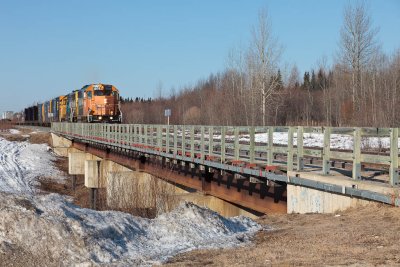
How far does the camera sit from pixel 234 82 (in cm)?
6956

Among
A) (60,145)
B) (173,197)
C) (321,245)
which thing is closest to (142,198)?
(173,197)

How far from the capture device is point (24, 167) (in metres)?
40.8

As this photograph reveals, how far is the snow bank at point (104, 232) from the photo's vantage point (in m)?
7.61

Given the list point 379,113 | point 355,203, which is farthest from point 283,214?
point 379,113

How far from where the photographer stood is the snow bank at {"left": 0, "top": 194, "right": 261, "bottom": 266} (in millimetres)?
7609

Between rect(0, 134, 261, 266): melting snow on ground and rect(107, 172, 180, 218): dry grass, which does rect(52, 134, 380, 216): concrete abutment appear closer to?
rect(107, 172, 180, 218): dry grass

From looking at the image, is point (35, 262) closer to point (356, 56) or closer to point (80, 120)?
point (80, 120)

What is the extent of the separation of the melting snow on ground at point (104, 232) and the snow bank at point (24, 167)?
18974 mm

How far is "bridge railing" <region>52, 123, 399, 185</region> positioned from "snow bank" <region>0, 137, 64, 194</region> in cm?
574

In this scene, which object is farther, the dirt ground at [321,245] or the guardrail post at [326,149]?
the guardrail post at [326,149]

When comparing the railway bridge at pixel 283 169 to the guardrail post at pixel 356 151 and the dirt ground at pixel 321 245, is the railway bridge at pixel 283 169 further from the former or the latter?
the dirt ground at pixel 321 245

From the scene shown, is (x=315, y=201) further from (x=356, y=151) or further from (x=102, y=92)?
(x=102, y=92)

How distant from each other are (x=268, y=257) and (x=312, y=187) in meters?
3.74

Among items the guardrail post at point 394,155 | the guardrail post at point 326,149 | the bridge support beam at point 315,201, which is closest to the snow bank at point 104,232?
the bridge support beam at point 315,201
